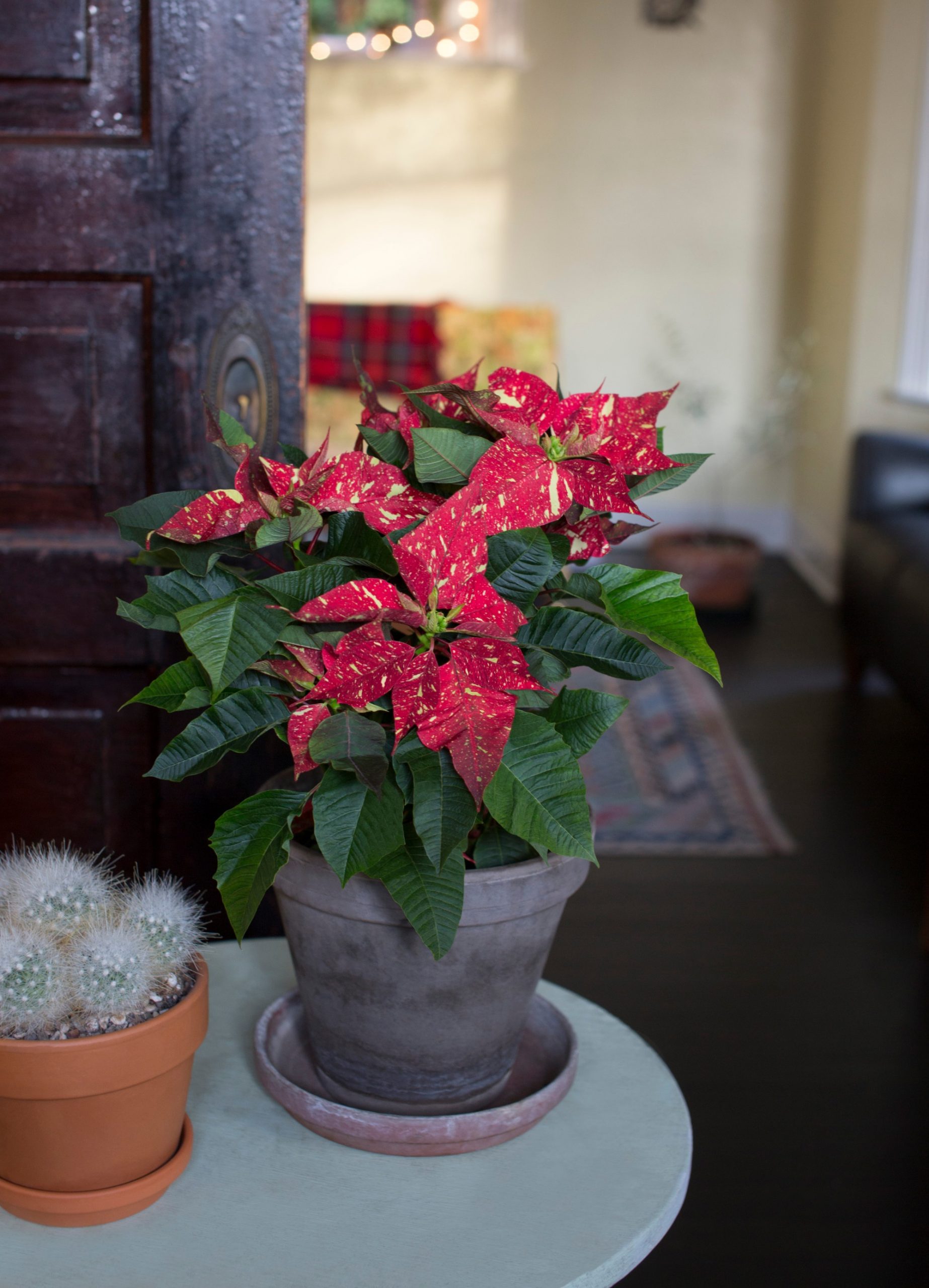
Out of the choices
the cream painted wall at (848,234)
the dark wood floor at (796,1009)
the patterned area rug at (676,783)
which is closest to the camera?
the dark wood floor at (796,1009)

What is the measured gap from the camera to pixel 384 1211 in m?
0.62

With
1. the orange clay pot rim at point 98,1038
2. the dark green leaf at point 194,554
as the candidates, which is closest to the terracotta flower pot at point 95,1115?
the orange clay pot rim at point 98,1038

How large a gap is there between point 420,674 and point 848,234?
4436 mm

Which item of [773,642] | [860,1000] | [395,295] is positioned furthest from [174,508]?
[395,295]

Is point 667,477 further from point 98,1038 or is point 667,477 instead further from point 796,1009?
point 796,1009

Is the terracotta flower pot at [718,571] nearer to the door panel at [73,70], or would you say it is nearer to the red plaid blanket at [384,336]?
the red plaid blanket at [384,336]

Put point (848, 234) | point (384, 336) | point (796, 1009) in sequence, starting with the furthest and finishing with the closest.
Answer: point (384, 336)
point (848, 234)
point (796, 1009)

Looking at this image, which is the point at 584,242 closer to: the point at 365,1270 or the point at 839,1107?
the point at 839,1107

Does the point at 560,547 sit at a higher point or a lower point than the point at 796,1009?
higher

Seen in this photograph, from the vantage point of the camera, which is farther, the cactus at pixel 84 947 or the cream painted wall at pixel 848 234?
the cream painted wall at pixel 848 234

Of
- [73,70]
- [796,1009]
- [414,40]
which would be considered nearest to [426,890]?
[73,70]

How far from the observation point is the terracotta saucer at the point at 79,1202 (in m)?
0.60

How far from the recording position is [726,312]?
514cm

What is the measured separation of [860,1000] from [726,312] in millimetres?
3909
